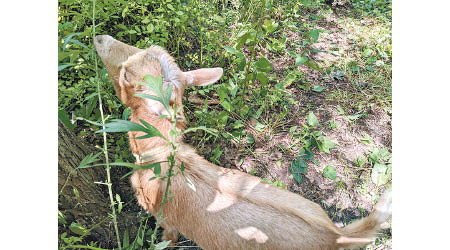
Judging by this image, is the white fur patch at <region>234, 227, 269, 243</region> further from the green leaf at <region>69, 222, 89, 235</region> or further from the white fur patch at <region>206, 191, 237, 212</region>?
the green leaf at <region>69, 222, 89, 235</region>

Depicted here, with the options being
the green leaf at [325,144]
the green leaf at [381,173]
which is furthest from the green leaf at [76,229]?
the green leaf at [381,173]

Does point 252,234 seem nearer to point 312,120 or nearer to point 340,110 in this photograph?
point 312,120

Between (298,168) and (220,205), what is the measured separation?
1262mm

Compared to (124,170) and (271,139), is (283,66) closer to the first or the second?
(271,139)

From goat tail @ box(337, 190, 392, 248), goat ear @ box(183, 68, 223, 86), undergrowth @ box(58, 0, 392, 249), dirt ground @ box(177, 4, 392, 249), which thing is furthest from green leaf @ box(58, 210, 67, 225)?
goat tail @ box(337, 190, 392, 248)

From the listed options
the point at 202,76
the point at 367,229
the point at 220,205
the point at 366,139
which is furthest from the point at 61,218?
the point at 366,139

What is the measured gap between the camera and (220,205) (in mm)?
2059

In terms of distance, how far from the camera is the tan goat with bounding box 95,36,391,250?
197 cm

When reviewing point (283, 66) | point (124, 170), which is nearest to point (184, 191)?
point (124, 170)

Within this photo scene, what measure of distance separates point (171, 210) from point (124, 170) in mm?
794

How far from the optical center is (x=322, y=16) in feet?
12.9

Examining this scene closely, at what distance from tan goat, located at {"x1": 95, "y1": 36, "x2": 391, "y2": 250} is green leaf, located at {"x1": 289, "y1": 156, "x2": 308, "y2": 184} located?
0.82m

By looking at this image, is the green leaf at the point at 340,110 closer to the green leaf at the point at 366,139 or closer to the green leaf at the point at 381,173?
the green leaf at the point at 366,139
